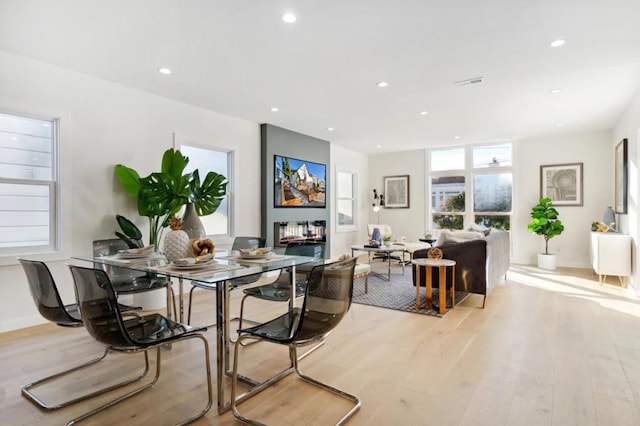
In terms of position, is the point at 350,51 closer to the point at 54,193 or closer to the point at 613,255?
the point at 54,193

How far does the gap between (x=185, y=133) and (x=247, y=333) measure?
11.8 ft

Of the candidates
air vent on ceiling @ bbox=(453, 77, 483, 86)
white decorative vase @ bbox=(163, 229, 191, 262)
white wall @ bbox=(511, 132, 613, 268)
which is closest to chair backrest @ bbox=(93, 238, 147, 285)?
white decorative vase @ bbox=(163, 229, 191, 262)

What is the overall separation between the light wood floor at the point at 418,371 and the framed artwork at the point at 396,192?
5015 millimetres

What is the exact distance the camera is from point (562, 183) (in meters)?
6.77

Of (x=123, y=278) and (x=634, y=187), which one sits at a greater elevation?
(x=634, y=187)

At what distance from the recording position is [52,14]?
2559 mm

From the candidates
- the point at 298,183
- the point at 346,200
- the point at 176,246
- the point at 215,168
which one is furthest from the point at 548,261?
the point at 176,246

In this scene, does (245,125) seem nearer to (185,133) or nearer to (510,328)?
(185,133)

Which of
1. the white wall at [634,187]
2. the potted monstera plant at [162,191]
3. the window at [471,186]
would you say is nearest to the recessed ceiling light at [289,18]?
the potted monstera plant at [162,191]

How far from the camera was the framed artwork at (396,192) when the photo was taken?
861cm

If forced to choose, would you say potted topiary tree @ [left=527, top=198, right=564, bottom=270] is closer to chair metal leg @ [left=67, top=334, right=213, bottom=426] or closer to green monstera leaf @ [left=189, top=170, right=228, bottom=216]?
green monstera leaf @ [left=189, top=170, right=228, bottom=216]

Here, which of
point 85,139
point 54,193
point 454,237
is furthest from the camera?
point 454,237

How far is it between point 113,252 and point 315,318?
2096 mm

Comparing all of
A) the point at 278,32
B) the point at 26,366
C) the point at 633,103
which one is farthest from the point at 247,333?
the point at 633,103
